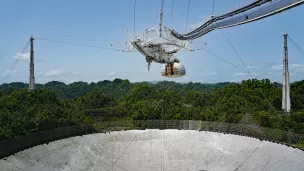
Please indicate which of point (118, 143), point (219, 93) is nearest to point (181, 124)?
point (118, 143)

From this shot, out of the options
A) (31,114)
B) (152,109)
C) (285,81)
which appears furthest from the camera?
(152,109)

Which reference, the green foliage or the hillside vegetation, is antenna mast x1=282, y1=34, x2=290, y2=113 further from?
the green foliage

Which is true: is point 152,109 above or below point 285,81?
below

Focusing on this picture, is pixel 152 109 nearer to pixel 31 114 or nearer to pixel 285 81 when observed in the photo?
pixel 31 114

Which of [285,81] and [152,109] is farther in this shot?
[152,109]

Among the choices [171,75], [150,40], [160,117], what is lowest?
[160,117]

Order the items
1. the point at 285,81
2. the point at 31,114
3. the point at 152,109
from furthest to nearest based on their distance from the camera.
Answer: the point at 152,109 → the point at 285,81 → the point at 31,114

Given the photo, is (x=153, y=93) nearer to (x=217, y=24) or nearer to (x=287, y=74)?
(x=287, y=74)

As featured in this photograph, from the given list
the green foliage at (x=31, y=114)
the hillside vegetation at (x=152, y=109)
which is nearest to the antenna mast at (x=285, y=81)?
the hillside vegetation at (x=152, y=109)

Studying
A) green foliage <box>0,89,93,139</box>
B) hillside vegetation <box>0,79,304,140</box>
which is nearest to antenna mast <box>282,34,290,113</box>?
hillside vegetation <box>0,79,304,140</box>

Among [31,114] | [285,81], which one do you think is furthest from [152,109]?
[285,81]

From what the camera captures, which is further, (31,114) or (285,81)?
(285,81)
